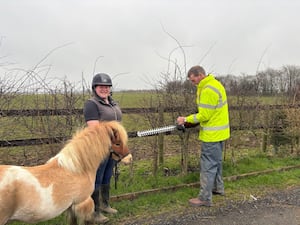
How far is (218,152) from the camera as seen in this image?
513 cm

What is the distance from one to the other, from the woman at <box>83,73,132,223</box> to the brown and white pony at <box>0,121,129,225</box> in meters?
0.31

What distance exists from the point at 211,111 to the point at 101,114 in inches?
74.6

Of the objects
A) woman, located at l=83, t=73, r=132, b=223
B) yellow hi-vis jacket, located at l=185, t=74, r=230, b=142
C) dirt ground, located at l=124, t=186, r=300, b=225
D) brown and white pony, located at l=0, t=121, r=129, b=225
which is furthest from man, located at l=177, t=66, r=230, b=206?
brown and white pony, located at l=0, t=121, r=129, b=225

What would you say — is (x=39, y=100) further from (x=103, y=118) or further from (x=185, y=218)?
(x=185, y=218)

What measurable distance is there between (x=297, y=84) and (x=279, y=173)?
3.49 metres

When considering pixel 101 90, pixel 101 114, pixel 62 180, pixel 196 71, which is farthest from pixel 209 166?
pixel 62 180

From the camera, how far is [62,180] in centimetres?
332

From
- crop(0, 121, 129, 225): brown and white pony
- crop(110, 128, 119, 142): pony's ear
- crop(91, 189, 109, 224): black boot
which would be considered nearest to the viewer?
crop(0, 121, 129, 225): brown and white pony

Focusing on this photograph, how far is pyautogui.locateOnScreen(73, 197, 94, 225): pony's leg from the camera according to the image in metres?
3.50

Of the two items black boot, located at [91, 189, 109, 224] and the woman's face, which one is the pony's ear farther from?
black boot, located at [91, 189, 109, 224]

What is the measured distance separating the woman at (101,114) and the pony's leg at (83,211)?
2.43 feet

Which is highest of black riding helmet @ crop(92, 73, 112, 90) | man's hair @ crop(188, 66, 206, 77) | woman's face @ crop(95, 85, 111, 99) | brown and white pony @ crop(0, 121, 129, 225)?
man's hair @ crop(188, 66, 206, 77)

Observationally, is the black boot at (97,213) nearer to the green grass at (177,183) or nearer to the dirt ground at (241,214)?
the green grass at (177,183)

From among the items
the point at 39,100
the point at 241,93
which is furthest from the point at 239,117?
the point at 39,100
